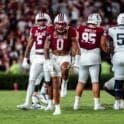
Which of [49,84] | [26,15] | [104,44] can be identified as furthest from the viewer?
[26,15]

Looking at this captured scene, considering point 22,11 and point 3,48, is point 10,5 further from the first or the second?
point 3,48

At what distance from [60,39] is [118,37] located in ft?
4.73

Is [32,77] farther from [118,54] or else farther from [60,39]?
[118,54]

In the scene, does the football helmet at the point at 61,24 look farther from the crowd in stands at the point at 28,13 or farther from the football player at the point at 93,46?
the crowd in stands at the point at 28,13

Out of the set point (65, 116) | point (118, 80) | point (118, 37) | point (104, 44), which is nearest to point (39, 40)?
point (104, 44)

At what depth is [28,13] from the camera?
30484 millimetres

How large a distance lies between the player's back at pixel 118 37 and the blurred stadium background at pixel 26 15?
11698 millimetres

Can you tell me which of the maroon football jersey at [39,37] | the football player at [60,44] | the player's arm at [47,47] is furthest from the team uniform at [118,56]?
the player's arm at [47,47]

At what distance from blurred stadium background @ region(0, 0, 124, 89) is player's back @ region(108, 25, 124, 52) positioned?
461 inches

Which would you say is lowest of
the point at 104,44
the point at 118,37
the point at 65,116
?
the point at 65,116

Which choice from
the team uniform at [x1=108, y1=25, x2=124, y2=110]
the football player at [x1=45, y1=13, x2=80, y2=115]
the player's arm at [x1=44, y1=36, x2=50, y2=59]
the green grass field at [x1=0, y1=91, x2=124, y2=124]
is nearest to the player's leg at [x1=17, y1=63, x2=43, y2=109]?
the green grass field at [x1=0, y1=91, x2=124, y2=124]

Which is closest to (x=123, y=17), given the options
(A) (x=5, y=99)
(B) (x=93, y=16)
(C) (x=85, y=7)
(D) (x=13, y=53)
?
(B) (x=93, y=16)

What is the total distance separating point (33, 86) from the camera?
16188 millimetres

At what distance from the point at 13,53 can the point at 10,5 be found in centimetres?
341
